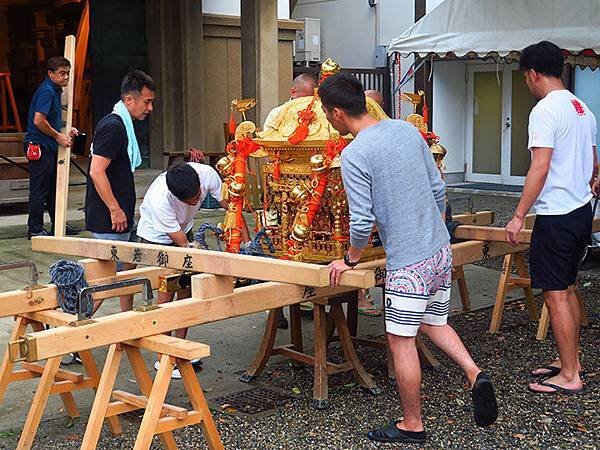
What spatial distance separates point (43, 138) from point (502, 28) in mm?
4625

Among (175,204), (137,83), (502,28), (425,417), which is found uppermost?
(502,28)

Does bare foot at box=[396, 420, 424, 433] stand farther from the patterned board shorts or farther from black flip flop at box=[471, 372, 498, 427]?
the patterned board shorts

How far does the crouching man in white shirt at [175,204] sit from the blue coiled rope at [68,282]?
0.89 m

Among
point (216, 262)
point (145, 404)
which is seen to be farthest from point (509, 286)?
point (145, 404)

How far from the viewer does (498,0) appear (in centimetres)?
785

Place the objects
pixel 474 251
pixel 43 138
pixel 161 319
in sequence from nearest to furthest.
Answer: pixel 161 319 < pixel 474 251 < pixel 43 138

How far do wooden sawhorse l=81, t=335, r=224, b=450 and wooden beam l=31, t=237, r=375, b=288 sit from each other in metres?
0.47

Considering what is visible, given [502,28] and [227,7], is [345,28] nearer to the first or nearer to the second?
[227,7]

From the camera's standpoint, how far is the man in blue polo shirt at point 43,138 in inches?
338

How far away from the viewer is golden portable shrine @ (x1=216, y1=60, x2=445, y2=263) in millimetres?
4852

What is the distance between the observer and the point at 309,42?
16.6 metres

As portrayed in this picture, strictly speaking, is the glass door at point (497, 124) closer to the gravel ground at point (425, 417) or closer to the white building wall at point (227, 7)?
the white building wall at point (227, 7)

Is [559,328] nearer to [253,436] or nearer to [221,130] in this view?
[253,436]

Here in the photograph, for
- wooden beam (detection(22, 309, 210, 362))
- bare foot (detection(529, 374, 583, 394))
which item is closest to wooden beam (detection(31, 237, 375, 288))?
wooden beam (detection(22, 309, 210, 362))
